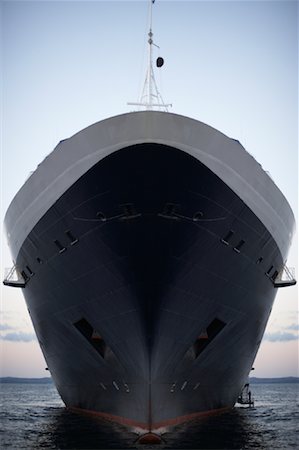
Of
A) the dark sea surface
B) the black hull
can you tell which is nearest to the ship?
the black hull

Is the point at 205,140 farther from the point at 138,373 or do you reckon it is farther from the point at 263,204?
the point at 138,373

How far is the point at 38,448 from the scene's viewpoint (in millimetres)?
14969

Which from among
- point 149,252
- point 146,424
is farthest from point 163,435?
point 149,252

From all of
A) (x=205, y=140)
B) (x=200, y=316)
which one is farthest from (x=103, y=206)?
(x=200, y=316)

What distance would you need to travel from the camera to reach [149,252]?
1384 cm

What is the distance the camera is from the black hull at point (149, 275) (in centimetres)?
1348

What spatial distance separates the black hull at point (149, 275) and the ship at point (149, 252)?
0.03 m

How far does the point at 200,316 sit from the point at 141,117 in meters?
6.13

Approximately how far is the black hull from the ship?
3 cm

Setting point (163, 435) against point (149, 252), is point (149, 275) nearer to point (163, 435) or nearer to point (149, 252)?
point (149, 252)

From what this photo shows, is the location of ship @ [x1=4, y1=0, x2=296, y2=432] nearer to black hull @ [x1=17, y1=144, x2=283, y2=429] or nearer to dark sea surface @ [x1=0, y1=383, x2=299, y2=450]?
black hull @ [x1=17, y1=144, x2=283, y2=429]

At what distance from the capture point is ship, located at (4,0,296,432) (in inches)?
530

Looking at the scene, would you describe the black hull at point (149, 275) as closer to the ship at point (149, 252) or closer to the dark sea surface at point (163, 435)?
the ship at point (149, 252)

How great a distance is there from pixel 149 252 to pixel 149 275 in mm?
653
